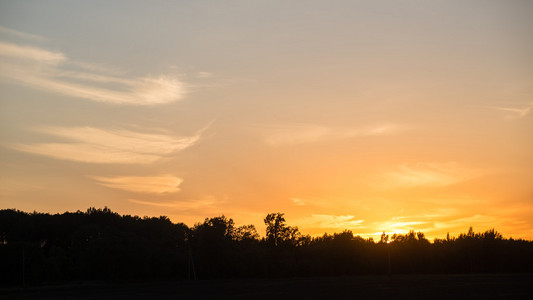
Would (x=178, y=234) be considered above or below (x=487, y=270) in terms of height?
above

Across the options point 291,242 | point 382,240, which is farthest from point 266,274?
point 382,240

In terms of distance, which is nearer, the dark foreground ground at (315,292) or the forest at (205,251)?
the dark foreground ground at (315,292)

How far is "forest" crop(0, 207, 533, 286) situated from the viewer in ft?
341

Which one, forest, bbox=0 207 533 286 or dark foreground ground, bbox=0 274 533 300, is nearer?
dark foreground ground, bbox=0 274 533 300

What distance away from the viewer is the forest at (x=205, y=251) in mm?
103938

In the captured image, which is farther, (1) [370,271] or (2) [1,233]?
(1) [370,271]

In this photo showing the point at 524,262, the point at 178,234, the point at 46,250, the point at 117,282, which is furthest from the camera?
the point at 178,234

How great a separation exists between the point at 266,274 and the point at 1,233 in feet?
212

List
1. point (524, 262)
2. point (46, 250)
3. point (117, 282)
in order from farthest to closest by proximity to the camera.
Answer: point (524, 262) → point (46, 250) → point (117, 282)

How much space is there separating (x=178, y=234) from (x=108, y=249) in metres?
46.8

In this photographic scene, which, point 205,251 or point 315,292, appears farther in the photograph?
point 205,251

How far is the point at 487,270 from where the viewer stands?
142500 millimetres

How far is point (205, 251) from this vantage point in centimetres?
12788

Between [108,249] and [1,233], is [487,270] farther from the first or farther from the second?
[1,233]
